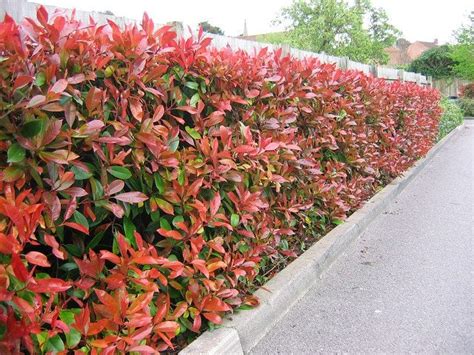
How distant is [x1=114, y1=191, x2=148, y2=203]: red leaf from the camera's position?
230cm

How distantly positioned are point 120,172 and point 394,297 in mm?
2624

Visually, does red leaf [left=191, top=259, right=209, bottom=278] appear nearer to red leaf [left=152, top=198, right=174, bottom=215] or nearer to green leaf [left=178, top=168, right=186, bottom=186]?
red leaf [left=152, top=198, right=174, bottom=215]

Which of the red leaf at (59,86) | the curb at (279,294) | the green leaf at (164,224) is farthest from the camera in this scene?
the curb at (279,294)

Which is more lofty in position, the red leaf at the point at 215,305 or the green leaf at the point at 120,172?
the green leaf at the point at 120,172

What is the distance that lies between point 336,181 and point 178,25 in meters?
2.32

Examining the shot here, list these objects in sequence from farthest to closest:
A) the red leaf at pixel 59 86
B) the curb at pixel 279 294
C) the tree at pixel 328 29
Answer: the tree at pixel 328 29, the curb at pixel 279 294, the red leaf at pixel 59 86

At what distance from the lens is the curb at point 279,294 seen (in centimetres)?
283

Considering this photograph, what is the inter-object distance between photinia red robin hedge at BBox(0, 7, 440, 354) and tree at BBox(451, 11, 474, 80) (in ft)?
122

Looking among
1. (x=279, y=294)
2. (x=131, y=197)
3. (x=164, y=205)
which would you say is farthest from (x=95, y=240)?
(x=279, y=294)

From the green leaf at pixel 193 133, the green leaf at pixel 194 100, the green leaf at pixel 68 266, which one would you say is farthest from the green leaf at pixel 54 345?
the green leaf at pixel 194 100

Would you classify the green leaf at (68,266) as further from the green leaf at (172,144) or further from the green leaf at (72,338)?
the green leaf at (172,144)

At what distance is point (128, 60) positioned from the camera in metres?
2.49

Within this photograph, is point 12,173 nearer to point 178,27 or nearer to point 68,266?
point 68,266

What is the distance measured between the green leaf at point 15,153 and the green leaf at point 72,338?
0.77 metres
